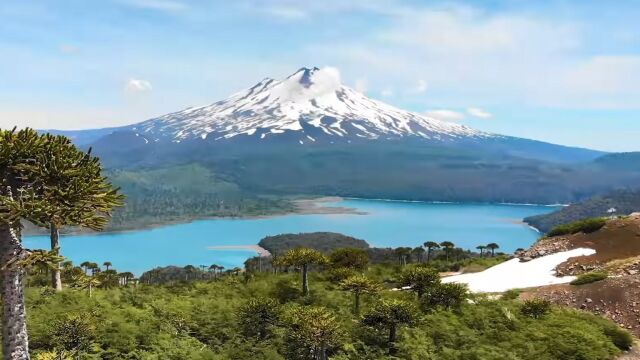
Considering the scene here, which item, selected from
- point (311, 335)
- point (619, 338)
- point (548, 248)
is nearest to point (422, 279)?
point (619, 338)

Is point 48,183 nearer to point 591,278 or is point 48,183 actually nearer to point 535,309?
point 535,309

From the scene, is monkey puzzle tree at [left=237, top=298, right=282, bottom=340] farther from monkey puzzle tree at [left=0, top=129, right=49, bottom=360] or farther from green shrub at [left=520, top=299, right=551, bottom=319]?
green shrub at [left=520, top=299, right=551, bottom=319]

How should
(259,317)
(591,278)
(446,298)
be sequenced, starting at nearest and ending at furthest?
(259,317) → (446,298) → (591,278)

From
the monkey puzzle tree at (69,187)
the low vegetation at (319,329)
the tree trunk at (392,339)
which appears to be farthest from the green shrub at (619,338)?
the monkey puzzle tree at (69,187)

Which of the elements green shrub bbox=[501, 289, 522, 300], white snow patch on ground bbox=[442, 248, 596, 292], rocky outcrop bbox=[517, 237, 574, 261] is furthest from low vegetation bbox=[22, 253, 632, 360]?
→ rocky outcrop bbox=[517, 237, 574, 261]

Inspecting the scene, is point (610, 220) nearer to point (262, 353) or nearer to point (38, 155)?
point (262, 353)

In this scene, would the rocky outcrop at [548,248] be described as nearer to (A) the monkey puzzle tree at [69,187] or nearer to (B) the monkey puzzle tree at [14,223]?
(A) the monkey puzzle tree at [69,187]

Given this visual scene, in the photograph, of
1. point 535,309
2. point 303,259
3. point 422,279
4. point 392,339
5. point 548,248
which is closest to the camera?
point 392,339

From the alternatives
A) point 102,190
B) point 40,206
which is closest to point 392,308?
point 102,190

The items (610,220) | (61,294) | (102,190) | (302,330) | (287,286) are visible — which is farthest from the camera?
(610,220)
